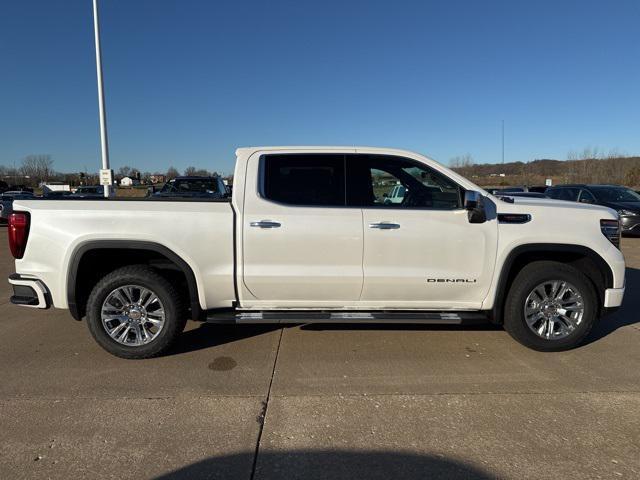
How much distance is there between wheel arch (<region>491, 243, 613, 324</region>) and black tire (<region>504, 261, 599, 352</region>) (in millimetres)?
81

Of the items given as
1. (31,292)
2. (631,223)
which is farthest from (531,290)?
(631,223)

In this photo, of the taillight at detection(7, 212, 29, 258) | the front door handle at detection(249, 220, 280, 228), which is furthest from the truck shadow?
the taillight at detection(7, 212, 29, 258)

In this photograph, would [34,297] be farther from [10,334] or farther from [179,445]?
[179,445]

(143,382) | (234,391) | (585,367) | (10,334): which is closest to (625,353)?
(585,367)

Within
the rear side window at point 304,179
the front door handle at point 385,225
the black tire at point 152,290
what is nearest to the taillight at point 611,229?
the front door handle at point 385,225

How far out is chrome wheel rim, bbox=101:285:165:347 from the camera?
13.5 ft

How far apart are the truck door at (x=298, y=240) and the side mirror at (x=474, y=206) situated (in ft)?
3.04

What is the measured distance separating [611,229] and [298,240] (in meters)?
2.90

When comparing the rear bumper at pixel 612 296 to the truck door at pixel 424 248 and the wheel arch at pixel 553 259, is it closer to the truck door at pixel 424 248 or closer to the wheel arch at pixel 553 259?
the wheel arch at pixel 553 259

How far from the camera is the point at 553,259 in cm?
441

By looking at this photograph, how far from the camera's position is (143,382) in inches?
146

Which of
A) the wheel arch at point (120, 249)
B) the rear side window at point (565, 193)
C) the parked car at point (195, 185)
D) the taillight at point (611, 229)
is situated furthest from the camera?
the rear side window at point (565, 193)

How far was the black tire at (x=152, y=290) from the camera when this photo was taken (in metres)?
4.07

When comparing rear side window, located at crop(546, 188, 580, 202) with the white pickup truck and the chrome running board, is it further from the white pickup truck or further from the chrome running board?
the chrome running board
